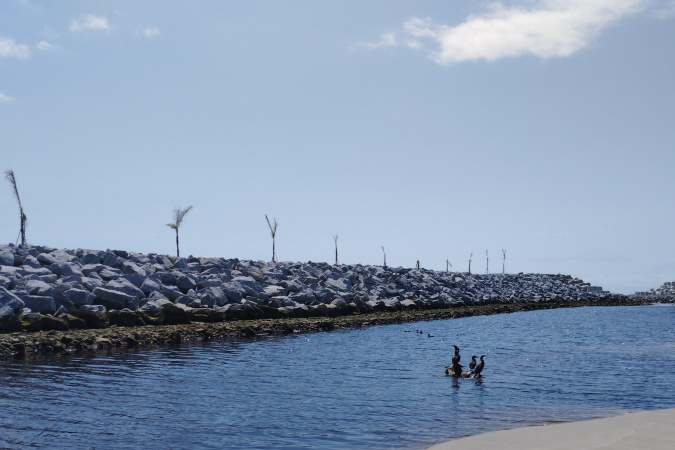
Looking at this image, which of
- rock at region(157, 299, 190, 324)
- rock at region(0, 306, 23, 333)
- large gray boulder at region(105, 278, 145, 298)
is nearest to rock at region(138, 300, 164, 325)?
rock at region(157, 299, 190, 324)

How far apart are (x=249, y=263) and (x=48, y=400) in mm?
31371

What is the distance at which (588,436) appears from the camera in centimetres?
967

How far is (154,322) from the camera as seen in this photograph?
89.0 ft

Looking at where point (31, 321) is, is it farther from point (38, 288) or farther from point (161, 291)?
point (161, 291)

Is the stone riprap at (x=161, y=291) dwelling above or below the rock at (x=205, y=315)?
above

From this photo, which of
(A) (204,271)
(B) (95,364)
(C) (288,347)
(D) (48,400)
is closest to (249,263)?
(A) (204,271)

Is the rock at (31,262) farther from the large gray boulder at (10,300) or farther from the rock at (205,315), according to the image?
the rock at (205,315)

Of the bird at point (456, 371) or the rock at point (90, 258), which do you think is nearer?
the bird at point (456, 371)

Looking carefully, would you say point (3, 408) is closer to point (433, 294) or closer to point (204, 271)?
point (204, 271)

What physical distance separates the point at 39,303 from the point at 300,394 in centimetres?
1416

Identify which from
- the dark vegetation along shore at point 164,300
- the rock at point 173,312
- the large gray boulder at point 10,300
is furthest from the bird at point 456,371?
the large gray boulder at point 10,300

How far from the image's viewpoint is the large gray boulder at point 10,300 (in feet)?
73.1

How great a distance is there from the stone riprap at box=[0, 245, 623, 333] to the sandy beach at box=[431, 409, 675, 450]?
63.6 feet

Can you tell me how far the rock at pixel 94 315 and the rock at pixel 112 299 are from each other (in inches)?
40.5
